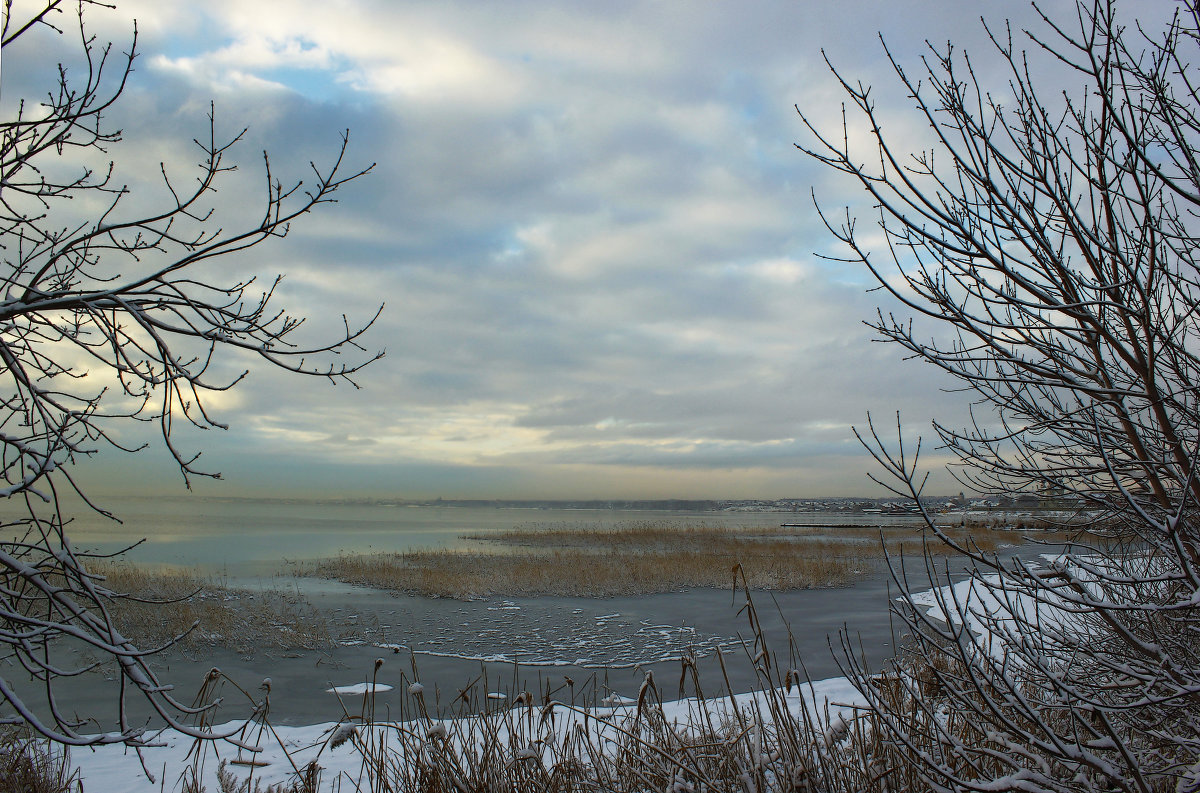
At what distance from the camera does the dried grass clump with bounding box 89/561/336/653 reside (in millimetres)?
14055

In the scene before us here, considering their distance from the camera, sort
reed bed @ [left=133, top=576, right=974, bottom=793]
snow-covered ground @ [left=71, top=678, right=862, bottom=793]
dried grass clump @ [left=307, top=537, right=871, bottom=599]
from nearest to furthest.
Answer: reed bed @ [left=133, top=576, right=974, bottom=793], snow-covered ground @ [left=71, top=678, right=862, bottom=793], dried grass clump @ [left=307, top=537, right=871, bottom=599]

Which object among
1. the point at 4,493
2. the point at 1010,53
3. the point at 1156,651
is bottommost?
the point at 1156,651

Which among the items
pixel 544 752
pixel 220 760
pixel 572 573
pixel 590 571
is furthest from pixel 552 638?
pixel 544 752

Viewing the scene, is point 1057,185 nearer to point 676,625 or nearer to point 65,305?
point 65,305

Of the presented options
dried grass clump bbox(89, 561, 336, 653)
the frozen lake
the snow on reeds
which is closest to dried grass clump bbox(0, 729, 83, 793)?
the snow on reeds

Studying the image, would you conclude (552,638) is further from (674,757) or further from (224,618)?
(674,757)

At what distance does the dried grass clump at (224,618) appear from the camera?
1405 centimetres

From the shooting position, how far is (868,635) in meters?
14.5

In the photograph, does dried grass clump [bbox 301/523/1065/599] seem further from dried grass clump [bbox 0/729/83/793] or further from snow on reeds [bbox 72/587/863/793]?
dried grass clump [bbox 0/729/83/793]

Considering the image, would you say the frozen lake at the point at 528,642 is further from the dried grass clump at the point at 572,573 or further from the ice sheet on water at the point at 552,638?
the dried grass clump at the point at 572,573

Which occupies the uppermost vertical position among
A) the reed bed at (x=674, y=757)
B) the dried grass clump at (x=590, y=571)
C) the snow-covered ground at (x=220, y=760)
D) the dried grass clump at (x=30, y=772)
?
the reed bed at (x=674, y=757)

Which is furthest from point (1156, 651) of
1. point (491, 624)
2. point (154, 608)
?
point (154, 608)

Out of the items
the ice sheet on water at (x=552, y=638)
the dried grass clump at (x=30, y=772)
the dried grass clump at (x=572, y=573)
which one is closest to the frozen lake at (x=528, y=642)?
the ice sheet on water at (x=552, y=638)

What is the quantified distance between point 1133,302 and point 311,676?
12.6 metres
